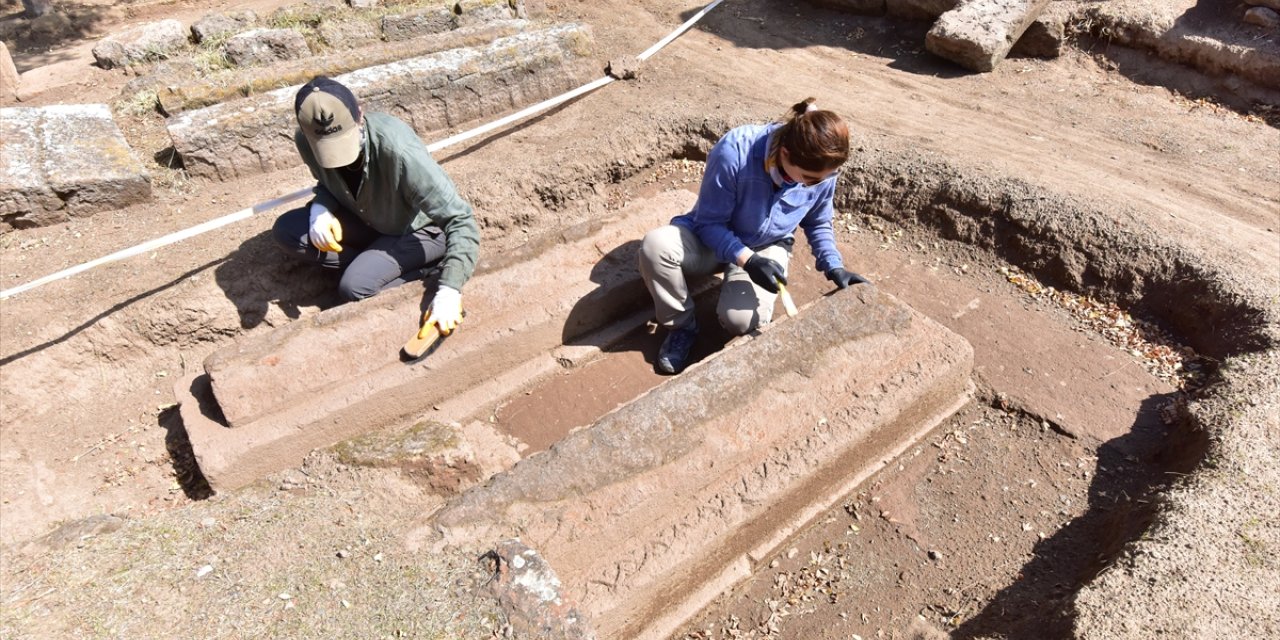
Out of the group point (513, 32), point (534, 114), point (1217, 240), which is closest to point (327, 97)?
point (534, 114)

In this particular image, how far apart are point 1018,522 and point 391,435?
2652 mm

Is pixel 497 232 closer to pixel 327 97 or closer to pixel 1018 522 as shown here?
pixel 327 97

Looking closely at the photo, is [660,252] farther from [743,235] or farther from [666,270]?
[743,235]

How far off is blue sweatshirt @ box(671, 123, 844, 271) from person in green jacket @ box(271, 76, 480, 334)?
44.4 inches

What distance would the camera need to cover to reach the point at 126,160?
488 centimetres

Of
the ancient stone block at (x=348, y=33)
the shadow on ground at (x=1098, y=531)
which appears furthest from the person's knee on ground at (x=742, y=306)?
the ancient stone block at (x=348, y=33)

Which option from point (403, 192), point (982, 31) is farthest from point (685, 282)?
point (982, 31)

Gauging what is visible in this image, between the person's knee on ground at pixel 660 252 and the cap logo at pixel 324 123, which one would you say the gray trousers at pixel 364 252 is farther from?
the person's knee on ground at pixel 660 252

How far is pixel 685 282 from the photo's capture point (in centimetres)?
374

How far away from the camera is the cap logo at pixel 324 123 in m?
3.12

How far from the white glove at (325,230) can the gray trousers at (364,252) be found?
11 centimetres

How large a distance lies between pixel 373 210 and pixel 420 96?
7.54 ft

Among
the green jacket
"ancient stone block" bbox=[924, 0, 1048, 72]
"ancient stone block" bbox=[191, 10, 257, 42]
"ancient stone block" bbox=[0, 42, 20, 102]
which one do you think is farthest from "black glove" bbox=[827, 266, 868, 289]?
"ancient stone block" bbox=[0, 42, 20, 102]

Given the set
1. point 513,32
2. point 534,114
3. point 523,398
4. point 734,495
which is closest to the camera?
point 734,495
